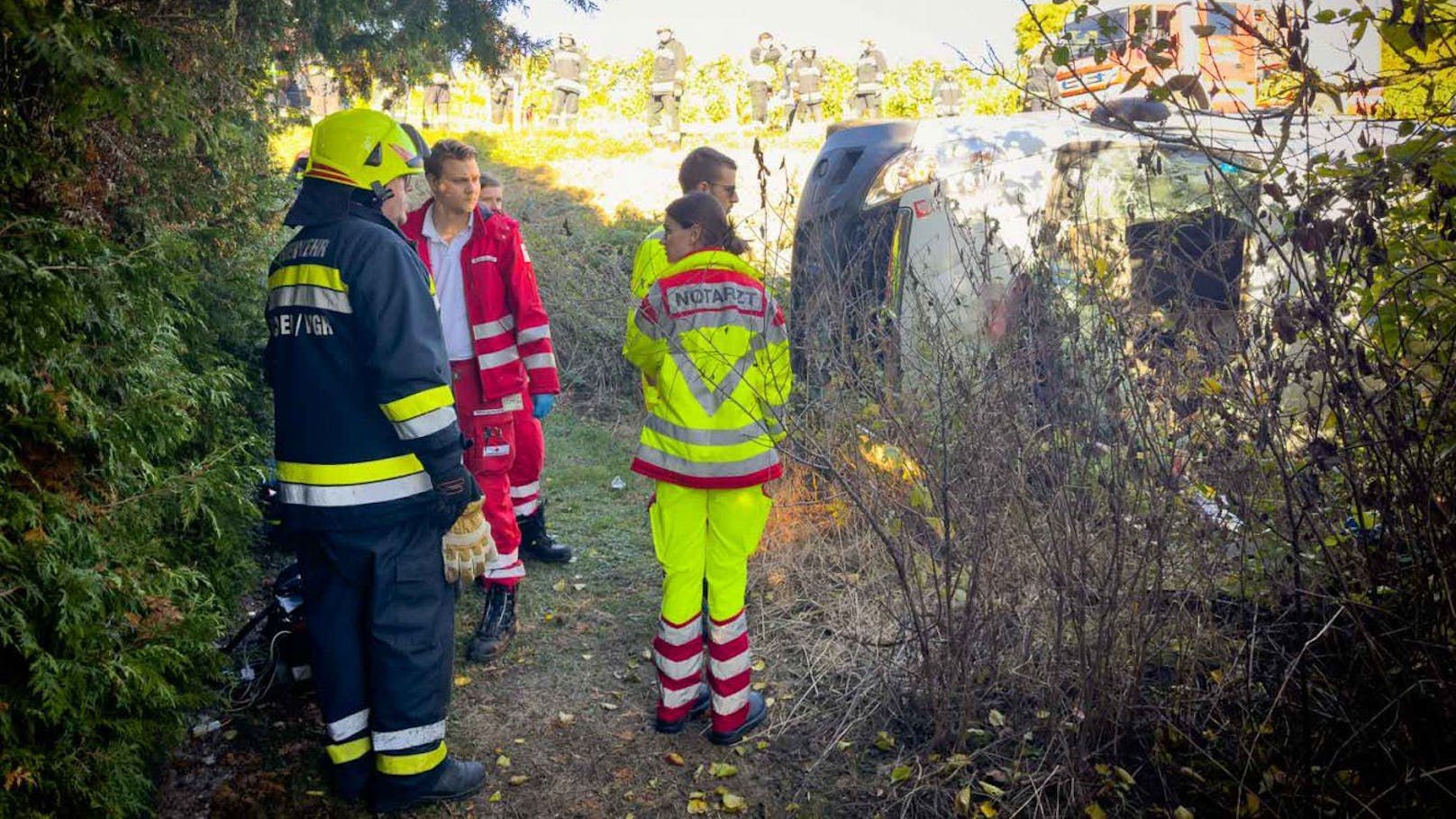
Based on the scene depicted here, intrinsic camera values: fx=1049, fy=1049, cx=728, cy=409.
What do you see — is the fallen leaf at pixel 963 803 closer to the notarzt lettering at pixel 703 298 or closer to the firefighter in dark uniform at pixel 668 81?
the notarzt lettering at pixel 703 298

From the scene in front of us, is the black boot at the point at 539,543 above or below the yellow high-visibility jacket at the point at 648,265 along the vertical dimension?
below

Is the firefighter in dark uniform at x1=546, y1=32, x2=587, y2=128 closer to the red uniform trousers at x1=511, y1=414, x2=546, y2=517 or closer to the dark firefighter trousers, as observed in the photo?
the red uniform trousers at x1=511, y1=414, x2=546, y2=517

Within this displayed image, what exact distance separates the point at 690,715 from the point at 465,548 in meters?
1.09

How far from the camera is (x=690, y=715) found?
3850 mm

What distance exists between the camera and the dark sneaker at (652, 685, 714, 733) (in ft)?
12.3

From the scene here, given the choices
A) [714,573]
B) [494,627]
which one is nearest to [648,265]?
[714,573]

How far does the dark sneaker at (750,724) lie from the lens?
3.64 m

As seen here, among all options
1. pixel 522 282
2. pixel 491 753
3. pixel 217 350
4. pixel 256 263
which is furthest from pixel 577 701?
pixel 256 263

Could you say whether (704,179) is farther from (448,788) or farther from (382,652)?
(448,788)

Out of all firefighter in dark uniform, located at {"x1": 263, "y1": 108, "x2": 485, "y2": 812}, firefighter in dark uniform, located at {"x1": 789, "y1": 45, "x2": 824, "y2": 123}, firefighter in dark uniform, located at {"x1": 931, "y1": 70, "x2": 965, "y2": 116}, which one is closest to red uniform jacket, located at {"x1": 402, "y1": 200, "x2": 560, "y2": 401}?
firefighter in dark uniform, located at {"x1": 263, "y1": 108, "x2": 485, "y2": 812}

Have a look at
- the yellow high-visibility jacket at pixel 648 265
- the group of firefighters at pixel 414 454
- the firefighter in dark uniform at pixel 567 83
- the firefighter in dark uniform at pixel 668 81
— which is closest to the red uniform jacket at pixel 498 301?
the yellow high-visibility jacket at pixel 648 265

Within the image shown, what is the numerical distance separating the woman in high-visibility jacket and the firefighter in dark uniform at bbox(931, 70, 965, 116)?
82.9 ft

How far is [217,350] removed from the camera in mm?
4441

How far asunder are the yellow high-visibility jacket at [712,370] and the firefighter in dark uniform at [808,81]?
21732 mm
